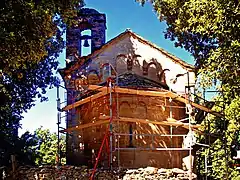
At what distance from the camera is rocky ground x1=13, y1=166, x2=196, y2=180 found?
1224 centimetres

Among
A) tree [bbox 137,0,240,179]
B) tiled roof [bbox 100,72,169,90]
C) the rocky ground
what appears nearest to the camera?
tree [bbox 137,0,240,179]

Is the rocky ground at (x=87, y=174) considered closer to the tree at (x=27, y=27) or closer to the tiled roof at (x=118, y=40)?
the tree at (x=27, y=27)

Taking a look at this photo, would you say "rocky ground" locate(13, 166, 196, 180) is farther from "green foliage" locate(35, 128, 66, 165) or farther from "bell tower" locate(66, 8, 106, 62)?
"green foliage" locate(35, 128, 66, 165)

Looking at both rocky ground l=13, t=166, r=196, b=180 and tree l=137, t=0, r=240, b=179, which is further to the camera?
rocky ground l=13, t=166, r=196, b=180

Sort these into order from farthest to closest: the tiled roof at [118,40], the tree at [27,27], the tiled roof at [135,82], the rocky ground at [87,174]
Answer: the tiled roof at [118,40], the tiled roof at [135,82], the rocky ground at [87,174], the tree at [27,27]

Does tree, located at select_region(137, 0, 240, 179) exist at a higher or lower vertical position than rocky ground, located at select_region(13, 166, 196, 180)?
higher

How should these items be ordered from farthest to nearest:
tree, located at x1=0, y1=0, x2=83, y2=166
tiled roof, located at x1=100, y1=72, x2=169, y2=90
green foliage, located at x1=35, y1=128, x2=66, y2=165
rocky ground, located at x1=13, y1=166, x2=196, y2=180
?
green foliage, located at x1=35, y1=128, x2=66, y2=165 < tiled roof, located at x1=100, y1=72, x2=169, y2=90 < rocky ground, located at x1=13, y1=166, x2=196, y2=180 < tree, located at x1=0, y1=0, x2=83, y2=166

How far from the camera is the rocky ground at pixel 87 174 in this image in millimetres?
12242

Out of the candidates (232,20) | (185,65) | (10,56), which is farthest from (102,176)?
(185,65)

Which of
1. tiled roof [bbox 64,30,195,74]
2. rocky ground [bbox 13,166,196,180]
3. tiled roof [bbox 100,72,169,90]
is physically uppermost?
tiled roof [bbox 64,30,195,74]

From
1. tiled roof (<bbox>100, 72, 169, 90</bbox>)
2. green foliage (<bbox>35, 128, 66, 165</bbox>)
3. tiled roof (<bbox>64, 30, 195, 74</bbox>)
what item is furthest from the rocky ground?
green foliage (<bbox>35, 128, 66, 165</bbox>)

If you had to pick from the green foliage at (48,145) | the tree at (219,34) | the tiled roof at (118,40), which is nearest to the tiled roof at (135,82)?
the tiled roof at (118,40)

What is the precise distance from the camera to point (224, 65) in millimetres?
11992

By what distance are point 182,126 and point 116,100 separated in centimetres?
320
